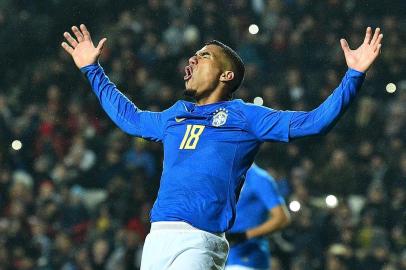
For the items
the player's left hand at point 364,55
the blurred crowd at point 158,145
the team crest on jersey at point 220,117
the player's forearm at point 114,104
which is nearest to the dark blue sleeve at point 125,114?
the player's forearm at point 114,104

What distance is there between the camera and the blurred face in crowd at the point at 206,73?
179 inches

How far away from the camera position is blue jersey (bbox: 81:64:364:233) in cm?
412

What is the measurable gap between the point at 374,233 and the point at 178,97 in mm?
3273

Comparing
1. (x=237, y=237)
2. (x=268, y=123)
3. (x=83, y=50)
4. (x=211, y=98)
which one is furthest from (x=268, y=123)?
(x=237, y=237)

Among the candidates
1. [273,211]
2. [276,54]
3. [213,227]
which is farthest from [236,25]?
[213,227]

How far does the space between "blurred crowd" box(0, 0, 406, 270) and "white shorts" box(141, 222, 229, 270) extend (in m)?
4.75

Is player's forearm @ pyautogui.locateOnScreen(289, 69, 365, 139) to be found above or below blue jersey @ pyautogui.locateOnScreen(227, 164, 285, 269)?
above

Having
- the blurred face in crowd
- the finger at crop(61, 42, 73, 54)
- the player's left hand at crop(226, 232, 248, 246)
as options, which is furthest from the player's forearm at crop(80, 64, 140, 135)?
the player's left hand at crop(226, 232, 248, 246)

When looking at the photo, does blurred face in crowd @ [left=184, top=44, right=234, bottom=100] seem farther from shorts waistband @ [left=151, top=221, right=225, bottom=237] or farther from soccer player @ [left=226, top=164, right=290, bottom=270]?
soccer player @ [left=226, top=164, right=290, bottom=270]

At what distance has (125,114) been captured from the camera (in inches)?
187

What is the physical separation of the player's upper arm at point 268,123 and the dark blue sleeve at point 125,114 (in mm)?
498

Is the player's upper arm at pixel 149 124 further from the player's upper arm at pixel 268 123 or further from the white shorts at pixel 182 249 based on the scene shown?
the white shorts at pixel 182 249

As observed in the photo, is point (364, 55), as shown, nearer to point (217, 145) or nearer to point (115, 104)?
point (217, 145)

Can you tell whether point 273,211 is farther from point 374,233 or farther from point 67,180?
point 67,180
